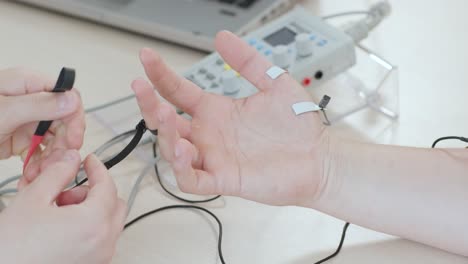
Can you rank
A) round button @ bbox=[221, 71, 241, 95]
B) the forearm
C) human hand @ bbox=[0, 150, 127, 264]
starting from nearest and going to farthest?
human hand @ bbox=[0, 150, 127, 264] → the forearm → round button @ bbox=[221, 71, 241, 95]

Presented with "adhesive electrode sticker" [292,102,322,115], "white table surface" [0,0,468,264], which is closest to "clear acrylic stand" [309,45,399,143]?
"white table surface" [0,0,468,264]

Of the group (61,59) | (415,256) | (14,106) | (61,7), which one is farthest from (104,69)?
(415,256)

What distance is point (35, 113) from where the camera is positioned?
57 cm

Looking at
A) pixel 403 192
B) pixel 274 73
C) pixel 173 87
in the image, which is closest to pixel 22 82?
pixel 173 87

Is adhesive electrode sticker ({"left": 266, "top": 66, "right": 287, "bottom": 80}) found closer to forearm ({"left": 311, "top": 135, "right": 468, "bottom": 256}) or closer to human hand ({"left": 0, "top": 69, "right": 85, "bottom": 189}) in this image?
forearm ({"left": 311, "top": 135, "right": 468, "bottom": 256})

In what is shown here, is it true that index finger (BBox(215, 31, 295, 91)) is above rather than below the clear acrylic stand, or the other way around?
above

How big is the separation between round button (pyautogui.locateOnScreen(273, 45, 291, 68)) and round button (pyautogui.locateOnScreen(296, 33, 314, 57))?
0.7 inches

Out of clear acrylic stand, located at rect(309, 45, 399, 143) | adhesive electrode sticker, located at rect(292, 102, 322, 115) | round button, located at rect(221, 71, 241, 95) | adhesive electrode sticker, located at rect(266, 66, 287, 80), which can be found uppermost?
adhesive electrode sticker, located at rect(266, 66, 287, 80)

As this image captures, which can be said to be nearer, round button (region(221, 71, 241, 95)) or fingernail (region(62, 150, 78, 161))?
fingernail (region(62, 150, 78, 161))

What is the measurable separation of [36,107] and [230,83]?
0.25 meters

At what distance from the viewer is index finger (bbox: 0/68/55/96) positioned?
59 centimetres

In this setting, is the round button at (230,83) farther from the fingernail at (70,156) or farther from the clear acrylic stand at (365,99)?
the fingernail at (70,156)

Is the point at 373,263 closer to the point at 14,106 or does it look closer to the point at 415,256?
the point at 415,256

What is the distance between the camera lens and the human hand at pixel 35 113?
56 centimetres
